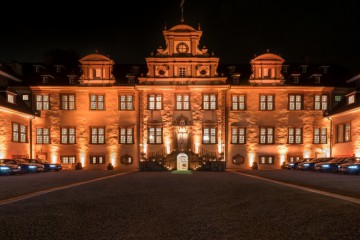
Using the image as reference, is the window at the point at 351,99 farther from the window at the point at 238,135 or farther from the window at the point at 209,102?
the window at the point at 209,102

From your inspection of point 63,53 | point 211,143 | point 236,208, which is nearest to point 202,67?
point 211,143

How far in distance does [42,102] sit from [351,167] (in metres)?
33.9

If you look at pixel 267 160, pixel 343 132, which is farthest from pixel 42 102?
pixel 343 132

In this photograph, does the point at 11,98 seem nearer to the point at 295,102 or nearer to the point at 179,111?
the point at 179,111

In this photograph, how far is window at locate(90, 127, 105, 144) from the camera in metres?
41.6

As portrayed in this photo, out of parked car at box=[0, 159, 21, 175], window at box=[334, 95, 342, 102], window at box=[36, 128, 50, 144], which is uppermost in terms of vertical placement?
window at box=[334, 95, 342, 102]

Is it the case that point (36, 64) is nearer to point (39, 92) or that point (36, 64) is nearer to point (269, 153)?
point (39, 92)

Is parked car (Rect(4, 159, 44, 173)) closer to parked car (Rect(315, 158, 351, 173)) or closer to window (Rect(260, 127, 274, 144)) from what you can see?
window (Rect(260, 127, 274, 144))

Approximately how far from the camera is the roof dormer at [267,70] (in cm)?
4184

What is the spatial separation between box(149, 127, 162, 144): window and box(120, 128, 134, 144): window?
234cm

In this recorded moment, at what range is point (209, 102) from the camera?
41.3 m

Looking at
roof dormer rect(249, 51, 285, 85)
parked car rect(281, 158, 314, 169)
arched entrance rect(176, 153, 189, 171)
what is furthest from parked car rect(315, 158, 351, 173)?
arched entrance rect(176, 153, 189, 171)

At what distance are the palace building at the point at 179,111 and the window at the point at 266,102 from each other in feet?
0.39

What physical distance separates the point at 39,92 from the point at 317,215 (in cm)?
3872
